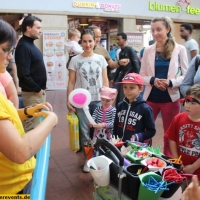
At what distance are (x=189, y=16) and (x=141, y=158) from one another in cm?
1144

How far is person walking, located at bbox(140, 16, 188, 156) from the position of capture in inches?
98.0


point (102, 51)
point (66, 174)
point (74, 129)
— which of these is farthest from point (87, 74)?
point (66, 174)

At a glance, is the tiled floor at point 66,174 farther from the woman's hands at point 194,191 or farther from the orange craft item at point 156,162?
the woman's hands at point 194,191

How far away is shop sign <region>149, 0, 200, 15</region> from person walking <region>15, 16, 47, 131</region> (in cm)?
841

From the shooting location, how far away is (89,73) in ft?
9.06

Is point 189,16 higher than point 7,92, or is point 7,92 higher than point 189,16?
point 189,16

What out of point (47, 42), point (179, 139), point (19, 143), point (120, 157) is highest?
point (47, 42)

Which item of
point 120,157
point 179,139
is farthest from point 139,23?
point 120,157

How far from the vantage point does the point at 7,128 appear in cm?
94

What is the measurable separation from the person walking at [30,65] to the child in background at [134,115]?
1282mm

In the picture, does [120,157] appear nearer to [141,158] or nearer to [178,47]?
[141,158]

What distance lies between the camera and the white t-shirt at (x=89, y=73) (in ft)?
9.05

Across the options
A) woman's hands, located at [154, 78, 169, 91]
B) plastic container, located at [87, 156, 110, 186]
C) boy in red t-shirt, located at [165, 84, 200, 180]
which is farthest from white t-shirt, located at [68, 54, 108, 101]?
plastic container, located at [87, 156, 110, 186]

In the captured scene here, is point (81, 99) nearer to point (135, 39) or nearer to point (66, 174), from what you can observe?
point (66, 174)
